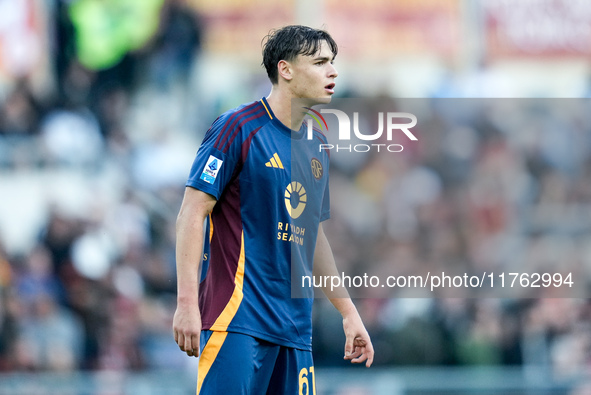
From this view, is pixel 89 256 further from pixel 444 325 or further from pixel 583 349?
pixel 583 349

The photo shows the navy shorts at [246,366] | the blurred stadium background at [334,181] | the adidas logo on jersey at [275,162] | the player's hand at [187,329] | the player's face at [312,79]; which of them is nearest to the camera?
the player's hand at [187,329]

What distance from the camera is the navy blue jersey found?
407 centimetres

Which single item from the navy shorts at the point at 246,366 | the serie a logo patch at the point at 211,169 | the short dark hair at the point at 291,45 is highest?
the short dark hair at the point at 291,45

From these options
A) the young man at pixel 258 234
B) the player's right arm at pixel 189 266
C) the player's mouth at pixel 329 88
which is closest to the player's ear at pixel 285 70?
the young man at pixel 258 234

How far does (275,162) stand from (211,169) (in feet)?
1.11

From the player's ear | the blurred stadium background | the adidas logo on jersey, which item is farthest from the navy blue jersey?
the blurred stadium background

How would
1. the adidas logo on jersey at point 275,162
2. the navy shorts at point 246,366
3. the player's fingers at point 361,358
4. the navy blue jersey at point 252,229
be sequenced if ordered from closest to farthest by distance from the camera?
the navy shorts at point 246,366 < the navy blue jersey at point 252,229 < the adidas logo on jersey at point 275,162 < the player's fingers at point 361,358

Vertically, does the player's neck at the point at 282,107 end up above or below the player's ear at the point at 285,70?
below

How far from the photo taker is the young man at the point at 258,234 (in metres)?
3.99

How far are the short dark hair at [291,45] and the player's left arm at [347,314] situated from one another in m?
0.89

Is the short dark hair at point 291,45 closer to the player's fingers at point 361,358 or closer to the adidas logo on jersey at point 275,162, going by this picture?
the adidas logo on jersey at point 275,162

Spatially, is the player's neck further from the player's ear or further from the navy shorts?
the navy shorts

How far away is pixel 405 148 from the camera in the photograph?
11852 millimetres

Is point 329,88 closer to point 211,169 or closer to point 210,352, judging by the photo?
point 211,169
